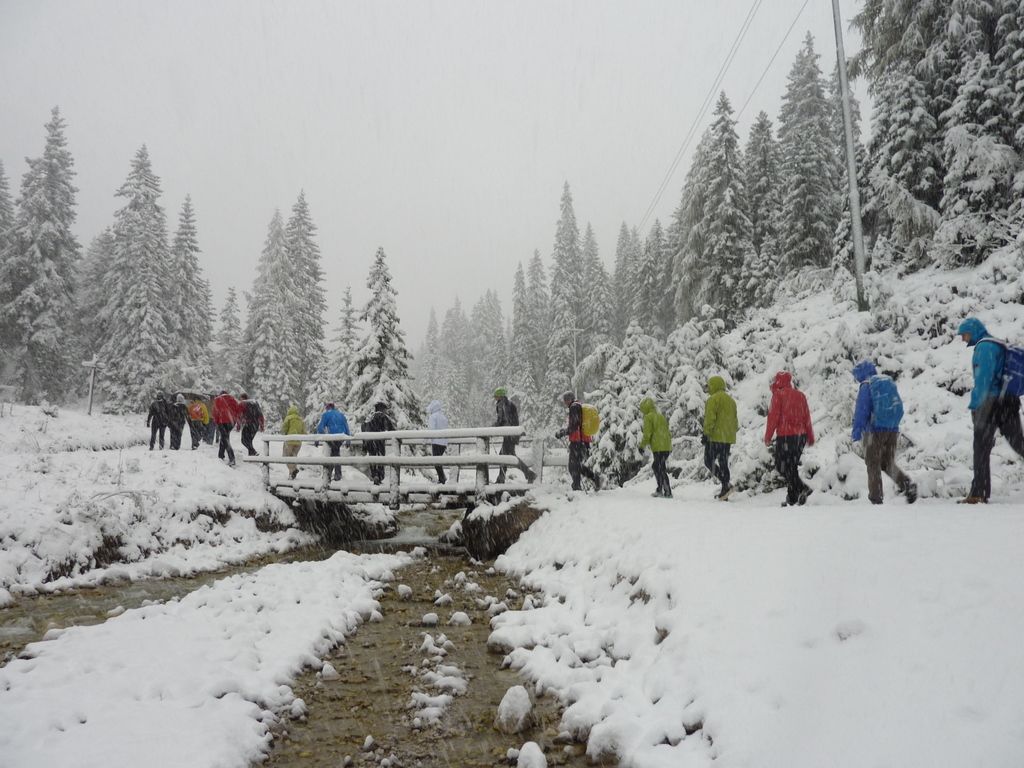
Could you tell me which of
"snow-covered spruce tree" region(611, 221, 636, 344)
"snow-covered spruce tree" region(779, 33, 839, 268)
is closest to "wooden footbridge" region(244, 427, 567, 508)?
"snow-covered spruce tree" region(779, 33, 839, 268)

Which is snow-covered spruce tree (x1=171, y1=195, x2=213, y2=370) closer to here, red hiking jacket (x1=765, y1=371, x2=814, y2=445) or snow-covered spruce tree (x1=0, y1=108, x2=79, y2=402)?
snow-covered spruce tree (x1=0, y1=108, x2=79, y2=402)

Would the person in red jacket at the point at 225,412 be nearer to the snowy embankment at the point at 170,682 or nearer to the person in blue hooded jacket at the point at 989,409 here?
the snowy embankment at the point at 170,682

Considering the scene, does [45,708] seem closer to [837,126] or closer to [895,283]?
[895,283]

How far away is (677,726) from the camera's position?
369 cm

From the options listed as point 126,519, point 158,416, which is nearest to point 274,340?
point 158,416

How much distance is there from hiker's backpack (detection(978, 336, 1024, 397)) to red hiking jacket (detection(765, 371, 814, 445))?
249 centimetres

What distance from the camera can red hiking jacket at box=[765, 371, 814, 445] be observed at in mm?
Answer: 8500

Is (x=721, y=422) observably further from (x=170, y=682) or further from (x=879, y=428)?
(x=170, y=682)

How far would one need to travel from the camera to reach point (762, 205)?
30.9 m

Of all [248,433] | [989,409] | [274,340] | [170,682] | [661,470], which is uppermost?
[274,340]

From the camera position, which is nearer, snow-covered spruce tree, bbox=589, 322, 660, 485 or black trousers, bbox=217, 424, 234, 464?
black trousers, bbox=217, 424, 234, 464

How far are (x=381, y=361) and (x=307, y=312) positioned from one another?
17.4m

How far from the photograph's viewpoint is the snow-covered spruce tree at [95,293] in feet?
120

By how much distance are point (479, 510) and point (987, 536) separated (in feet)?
25.8
